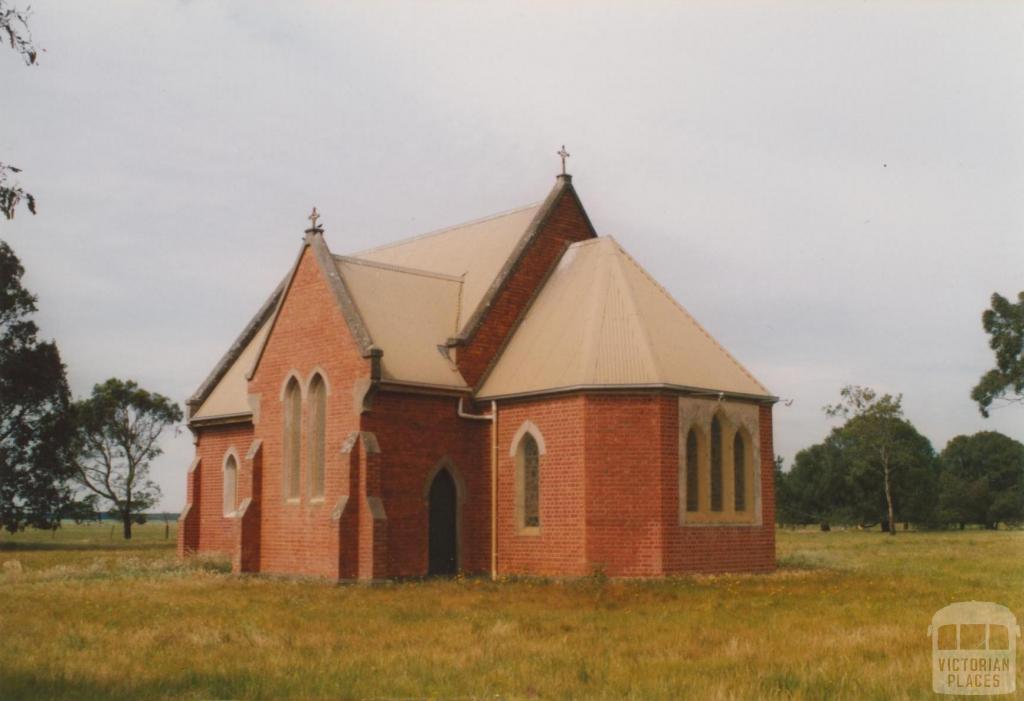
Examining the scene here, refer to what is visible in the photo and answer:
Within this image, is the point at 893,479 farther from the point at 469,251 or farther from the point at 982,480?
the point at 469,251

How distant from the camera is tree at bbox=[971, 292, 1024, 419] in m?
57.7

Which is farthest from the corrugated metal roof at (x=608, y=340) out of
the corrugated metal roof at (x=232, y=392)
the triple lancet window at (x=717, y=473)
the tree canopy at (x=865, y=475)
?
the tree canopy at (x=865, y=475)

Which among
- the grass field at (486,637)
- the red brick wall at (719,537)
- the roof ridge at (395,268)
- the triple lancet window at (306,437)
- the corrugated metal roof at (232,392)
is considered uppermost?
the roof ridge at (395,268)

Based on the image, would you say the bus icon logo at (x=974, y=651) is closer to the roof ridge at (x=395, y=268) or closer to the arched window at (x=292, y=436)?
the arched window at (x=292, y=436)

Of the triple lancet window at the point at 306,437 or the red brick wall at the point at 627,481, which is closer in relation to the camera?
the red brick wall at the point at 627,481

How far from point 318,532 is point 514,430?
5936 millimetres

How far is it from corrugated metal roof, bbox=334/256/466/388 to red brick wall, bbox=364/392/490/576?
717 mm

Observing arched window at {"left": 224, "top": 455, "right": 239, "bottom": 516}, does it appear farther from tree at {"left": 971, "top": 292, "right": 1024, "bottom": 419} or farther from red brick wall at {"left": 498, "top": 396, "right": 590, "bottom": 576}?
tree at {"left": 971, "top": 292, "right": 1024, "bottom": 419}

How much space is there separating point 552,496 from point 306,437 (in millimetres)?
7299

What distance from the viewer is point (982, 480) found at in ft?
346

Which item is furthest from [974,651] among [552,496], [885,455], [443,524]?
[885,455]

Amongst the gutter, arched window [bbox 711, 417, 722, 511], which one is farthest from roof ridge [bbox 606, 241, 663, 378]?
the gutter

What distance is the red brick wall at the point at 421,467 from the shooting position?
2766 centimetres

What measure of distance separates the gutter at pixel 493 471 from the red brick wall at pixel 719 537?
4990mm
